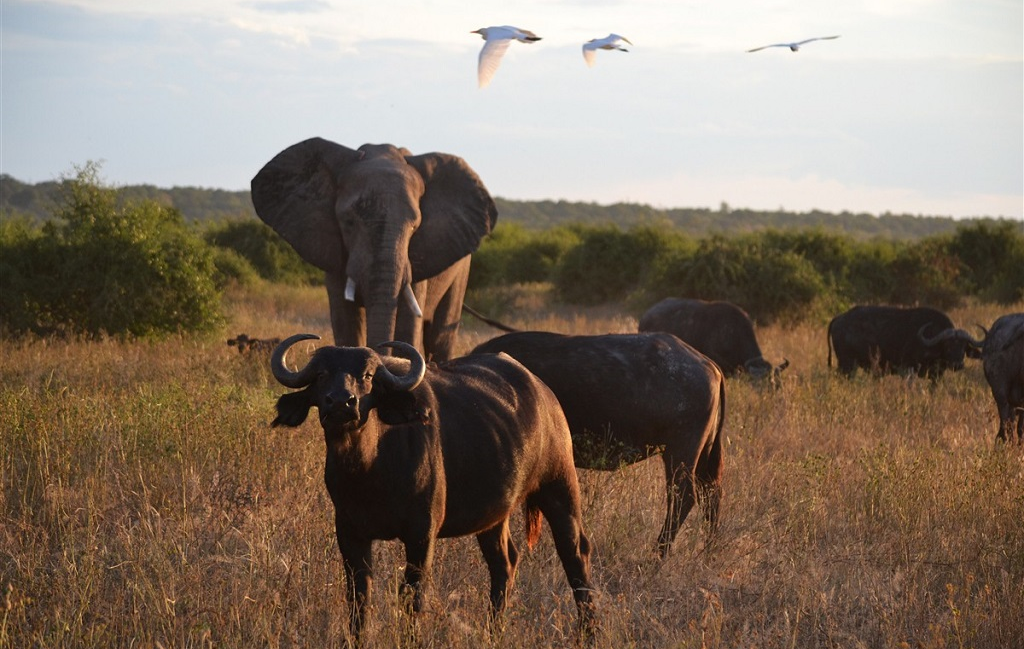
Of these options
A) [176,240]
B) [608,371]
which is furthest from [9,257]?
[608,371]

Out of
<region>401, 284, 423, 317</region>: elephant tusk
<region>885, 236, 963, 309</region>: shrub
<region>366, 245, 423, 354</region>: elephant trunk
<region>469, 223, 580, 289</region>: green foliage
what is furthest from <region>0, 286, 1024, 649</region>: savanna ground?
<region>469, 223, 580, 289</region>: green foliage

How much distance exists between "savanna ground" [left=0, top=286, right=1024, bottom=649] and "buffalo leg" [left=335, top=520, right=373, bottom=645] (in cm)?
9

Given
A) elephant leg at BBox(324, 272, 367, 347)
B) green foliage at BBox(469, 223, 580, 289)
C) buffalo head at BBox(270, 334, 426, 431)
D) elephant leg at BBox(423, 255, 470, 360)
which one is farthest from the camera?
green foliage at BBox(469, 223, 580, 289)

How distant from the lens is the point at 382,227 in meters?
9.42

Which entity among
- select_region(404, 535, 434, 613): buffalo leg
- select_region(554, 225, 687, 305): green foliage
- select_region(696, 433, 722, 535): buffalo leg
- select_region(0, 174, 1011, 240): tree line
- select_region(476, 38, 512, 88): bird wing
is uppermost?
select_region(476, 38, 512, 88): bird wing

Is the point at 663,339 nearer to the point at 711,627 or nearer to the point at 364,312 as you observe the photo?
the point at 711,627

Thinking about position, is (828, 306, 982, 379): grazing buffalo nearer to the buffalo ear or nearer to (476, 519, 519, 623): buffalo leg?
(476, 519, 519, 623): buffalo leg

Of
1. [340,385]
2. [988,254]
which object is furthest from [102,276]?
[988,254]

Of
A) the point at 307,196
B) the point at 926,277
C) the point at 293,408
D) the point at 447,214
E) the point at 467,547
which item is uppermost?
the point at 307,196

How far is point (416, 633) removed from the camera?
15.0ft

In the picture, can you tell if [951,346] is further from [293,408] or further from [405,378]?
[293,408]

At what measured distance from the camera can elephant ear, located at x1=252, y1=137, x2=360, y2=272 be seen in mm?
10062

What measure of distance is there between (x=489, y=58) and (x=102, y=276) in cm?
988

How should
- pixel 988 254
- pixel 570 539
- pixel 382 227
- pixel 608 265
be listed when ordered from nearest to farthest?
pixel 570 539
pixel 382 227
pixel 608 265
pixel 988 254
